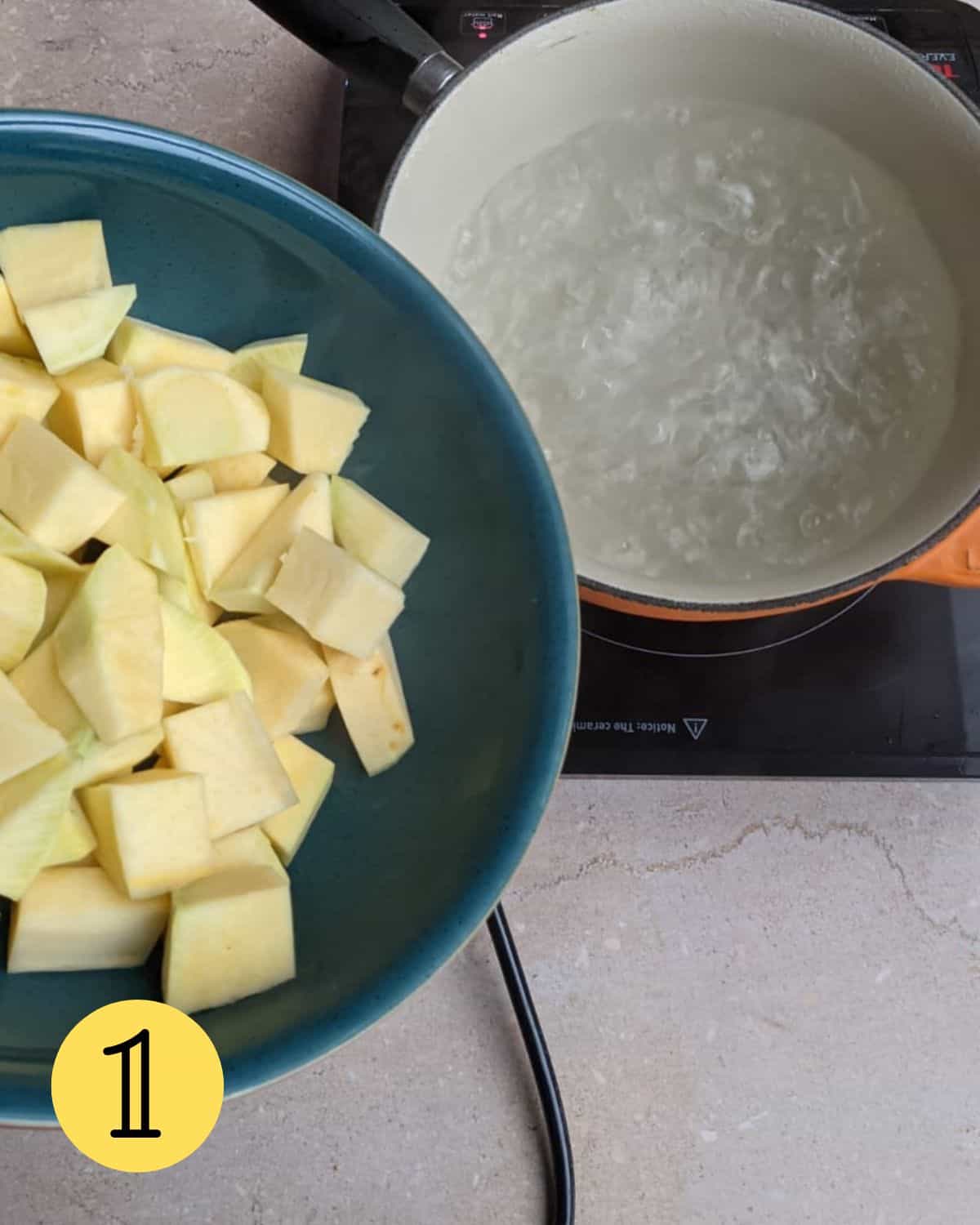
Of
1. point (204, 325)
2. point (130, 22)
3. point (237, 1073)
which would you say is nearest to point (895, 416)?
point (204, 325)

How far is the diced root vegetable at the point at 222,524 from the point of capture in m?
0.62

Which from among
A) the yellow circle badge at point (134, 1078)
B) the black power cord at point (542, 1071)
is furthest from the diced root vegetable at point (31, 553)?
the black power cord at point (542, 1071)

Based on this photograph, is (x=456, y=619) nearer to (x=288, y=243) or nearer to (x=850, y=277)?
(x=288, y=243)

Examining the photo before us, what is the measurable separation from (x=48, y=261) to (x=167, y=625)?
218mm

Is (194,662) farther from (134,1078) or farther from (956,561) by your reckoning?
(956,561)

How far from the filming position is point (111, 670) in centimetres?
55

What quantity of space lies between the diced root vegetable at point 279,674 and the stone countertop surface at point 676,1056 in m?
0.24

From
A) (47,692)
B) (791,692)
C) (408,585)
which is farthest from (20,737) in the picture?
(791,692)

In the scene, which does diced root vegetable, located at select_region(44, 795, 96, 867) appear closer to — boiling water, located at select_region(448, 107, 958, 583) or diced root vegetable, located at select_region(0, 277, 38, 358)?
diced root vegetable, located at select_region(0, 277, 38, 358)

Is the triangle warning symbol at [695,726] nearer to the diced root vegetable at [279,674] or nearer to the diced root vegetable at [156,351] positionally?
the diced root vegetable at [279,674]

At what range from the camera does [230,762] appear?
587 mm

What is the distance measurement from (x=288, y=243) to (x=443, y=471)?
159mm

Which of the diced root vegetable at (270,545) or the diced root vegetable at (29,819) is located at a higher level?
the diced root vegetable at (270,545)

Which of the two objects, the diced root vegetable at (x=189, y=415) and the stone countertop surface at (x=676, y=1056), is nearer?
the diced root vegetable at (x=189, y=415)
